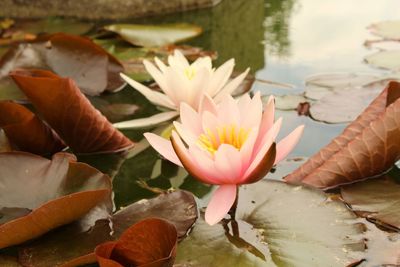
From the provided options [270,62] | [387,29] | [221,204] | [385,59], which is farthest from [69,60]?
[387,29]

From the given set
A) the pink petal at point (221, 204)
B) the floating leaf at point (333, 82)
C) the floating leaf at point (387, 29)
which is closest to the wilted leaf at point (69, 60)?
the floating leaf at point (333, 82)

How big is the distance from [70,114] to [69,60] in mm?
498

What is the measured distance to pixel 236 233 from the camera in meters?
0.81

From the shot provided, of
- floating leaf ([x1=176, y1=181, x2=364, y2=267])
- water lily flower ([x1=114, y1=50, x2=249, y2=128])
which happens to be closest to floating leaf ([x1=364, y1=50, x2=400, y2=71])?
water lily flower ([x1=114, y1=50, x2=249, y2=128])

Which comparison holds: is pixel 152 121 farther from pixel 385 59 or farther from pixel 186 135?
pixel 385 59

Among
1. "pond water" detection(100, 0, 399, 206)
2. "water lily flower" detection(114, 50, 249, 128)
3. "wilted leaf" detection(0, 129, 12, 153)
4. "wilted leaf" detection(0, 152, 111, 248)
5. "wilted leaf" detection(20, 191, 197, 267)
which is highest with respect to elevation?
"water lily flower" detection(114, 50, 249, 128)

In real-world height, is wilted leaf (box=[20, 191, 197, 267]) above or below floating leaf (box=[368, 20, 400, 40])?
above

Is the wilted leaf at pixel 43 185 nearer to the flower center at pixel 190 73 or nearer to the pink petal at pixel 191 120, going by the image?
the pink petal at pixel 191 120

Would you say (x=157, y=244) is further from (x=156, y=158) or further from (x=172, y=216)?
(x=156, y=158)

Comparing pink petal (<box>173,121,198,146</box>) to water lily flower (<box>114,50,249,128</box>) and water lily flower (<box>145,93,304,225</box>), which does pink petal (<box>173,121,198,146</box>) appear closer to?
water lily flower (<box>145,93,304,225</box>)

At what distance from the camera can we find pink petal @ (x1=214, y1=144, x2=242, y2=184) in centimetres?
73

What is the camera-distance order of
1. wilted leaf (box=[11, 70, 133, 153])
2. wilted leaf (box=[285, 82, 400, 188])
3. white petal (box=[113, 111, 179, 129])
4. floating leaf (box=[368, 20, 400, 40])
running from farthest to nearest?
1. floating leaf (box=[368, 20, 400, 40])
2. white petal (box=[113, 111, 179, 129])
3. wilted leaf (box=[11, 70, 133, 153])
4. wilted leaf (box=[285, 82, 400, 188])

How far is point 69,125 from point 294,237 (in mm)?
534

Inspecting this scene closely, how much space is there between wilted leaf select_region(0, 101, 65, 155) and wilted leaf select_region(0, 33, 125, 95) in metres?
0.40
